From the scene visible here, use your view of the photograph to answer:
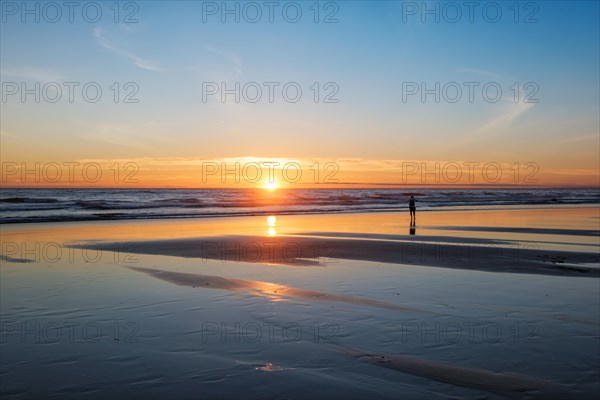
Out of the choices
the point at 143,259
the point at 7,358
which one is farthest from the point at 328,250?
the point at 7,358

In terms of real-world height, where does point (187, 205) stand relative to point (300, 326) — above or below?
above

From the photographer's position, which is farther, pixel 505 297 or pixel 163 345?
pixel 505 297

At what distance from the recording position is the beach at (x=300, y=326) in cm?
608

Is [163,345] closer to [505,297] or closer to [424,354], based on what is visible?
[424,354]

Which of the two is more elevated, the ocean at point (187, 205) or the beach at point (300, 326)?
the ocean at point (187, 205)

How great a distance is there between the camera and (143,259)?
1698 centimetres

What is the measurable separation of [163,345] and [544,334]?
646 centimetres

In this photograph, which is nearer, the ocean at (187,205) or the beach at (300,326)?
the beach at (300,326)

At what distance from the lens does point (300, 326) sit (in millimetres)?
8531

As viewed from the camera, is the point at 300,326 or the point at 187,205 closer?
the point at 300,326

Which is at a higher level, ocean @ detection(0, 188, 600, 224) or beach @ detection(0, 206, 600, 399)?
ocean @ detection(0, 188, 600, 224)

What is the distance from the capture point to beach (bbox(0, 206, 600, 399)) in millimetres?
6078

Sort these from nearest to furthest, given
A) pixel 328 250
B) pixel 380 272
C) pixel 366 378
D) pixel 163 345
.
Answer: pixel 366 378 → pixel 163 345 → pixel 380 272 → pixel 328 250

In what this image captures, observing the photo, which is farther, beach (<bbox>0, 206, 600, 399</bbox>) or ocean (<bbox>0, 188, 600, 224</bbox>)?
ocean (<bbox>0, 188, 600, 224</bbox>)
